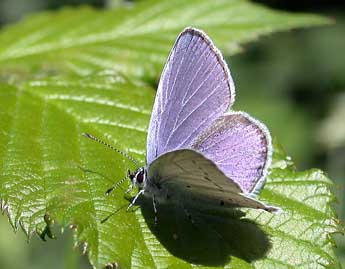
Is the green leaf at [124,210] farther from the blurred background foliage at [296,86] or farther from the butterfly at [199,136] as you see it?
the blurred background foliage at [296,86]

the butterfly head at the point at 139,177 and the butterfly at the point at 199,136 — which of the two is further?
the butterfly head at the point at 139,177

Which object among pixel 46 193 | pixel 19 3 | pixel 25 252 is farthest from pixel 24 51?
pixel 19 3

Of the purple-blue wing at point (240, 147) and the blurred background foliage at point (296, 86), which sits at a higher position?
the purple-blue wing at point (240, 147)

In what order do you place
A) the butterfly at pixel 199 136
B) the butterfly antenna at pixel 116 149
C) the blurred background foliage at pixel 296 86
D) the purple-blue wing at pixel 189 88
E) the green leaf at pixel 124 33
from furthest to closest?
the blurred background foliage at pixel 296 86 → the green leaf at pixel 124 33 → the butterfly antenna at pixel 116 149 → the purple-blue wing at pixel 189 88 → the butterfly at pixel 199 136

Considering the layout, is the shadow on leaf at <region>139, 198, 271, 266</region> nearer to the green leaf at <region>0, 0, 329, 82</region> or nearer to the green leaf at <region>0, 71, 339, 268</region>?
the green leaf at <region>0, 71, 339, 268</region>

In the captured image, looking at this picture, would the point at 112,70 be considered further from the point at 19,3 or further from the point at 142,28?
the point at 19,3

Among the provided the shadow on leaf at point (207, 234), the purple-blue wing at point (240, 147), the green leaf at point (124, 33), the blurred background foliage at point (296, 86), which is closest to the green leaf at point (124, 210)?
the shadow on leaf at point (207, 234)

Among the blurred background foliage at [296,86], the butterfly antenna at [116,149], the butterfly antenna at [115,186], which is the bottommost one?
the blurred background foliage at [296,86]
